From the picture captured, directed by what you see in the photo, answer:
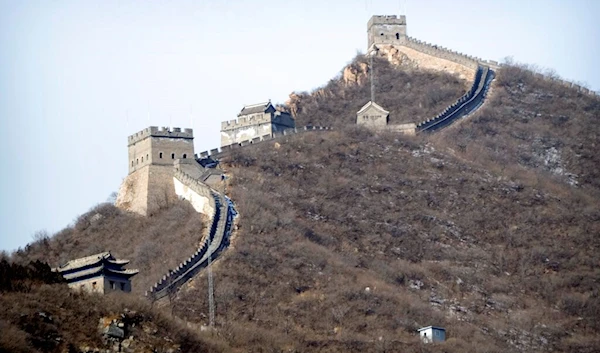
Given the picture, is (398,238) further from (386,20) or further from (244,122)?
(386,20)

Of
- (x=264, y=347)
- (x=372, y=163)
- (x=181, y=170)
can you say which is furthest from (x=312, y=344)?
(x=372, y=163)

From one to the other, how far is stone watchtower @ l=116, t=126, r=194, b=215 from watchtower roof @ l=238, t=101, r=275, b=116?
11655mm

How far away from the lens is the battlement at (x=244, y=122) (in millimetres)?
109250

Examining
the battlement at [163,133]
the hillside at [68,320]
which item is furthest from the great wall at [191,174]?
the hillside at [68,320]

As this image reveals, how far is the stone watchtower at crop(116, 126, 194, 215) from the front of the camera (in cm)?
9662

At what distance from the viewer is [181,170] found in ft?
321

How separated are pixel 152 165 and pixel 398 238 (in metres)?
15.4

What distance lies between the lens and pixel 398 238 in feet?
311

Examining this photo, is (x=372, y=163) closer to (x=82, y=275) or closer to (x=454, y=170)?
(x=454, y=170)

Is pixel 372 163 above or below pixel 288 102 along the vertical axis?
below

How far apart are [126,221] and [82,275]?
83.7 feet

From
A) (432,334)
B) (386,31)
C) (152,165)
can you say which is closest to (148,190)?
(152,165)

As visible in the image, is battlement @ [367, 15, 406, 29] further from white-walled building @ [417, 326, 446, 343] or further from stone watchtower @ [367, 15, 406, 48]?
white-walled building @ [417, 326, 446, 343]

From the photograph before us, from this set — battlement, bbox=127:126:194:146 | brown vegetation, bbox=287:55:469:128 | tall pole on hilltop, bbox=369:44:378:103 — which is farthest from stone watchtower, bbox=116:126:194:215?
tall pole on hilltop, bbox=369:44:378:103
